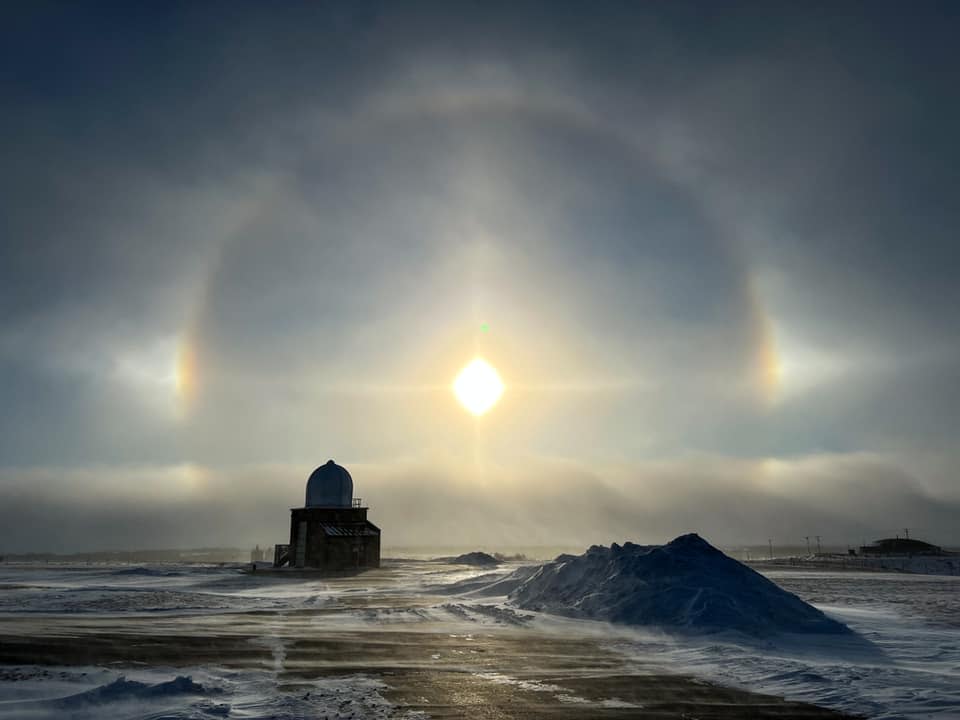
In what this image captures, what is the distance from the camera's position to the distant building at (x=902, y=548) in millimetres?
118438

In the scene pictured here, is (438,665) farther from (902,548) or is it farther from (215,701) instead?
(902,548)

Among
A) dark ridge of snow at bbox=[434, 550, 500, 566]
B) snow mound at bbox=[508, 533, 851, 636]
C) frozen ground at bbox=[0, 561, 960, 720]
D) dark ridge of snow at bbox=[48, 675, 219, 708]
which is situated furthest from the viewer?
dark ridge of snow at bbox=[434, 550, 500, 566]

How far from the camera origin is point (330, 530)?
7062 cm

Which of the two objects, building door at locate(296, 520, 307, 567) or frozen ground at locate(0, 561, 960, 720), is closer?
frozen ground at locate(0, 561, 960, 720)

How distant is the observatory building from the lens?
69.5 m

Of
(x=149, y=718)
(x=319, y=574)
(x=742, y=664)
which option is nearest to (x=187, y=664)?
(x=149, y=718)

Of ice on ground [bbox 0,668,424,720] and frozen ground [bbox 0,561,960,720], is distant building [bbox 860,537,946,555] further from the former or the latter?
ice on ground [bbox 0,668,424,720]

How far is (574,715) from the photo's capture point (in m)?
12.0

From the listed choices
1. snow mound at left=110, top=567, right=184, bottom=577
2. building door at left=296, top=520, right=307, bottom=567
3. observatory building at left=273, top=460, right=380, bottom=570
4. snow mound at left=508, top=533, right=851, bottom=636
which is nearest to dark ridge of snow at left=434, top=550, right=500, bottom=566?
observatory building at left=273, top=460, right=380, bottom=570

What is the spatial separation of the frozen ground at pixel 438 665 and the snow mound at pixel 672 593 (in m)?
1.39

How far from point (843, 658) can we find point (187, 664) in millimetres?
17567

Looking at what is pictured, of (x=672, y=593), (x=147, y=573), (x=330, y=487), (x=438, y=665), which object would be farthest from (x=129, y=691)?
(x=330, y=487)

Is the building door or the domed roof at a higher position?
the domed roof

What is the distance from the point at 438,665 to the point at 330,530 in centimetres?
5694
